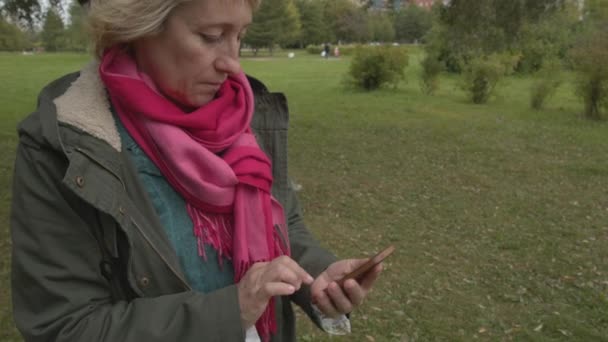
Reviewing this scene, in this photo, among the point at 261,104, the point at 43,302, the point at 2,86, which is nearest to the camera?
the point at 43,302

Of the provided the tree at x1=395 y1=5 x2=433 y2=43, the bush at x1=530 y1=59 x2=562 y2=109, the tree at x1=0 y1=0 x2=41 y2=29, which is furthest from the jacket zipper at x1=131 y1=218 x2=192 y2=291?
the tree at x1=395 y1=5 x2=433 y2=43

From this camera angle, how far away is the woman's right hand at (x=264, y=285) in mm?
1154

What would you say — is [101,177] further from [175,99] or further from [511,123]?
[511,123]

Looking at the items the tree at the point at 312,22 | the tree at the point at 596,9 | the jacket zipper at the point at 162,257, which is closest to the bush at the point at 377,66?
the tree at the point at 596,9

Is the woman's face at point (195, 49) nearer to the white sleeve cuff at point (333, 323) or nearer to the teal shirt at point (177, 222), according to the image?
the teal shirt at point (177, 222)

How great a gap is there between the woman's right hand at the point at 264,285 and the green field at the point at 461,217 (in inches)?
126

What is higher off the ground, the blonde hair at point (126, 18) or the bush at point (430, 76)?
the blonde hair at point (126, 18)

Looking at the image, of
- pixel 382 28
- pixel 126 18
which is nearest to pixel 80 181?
pixel 126 18

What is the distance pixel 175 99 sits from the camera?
139 centimetres

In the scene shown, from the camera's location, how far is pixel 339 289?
4.65ft

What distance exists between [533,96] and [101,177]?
56.7 feet

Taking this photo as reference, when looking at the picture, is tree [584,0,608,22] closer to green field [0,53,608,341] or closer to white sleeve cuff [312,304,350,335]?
green field [0,53,608,341]

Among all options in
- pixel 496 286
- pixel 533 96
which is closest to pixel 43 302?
pixel 496 286

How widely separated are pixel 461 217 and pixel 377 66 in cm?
1446
